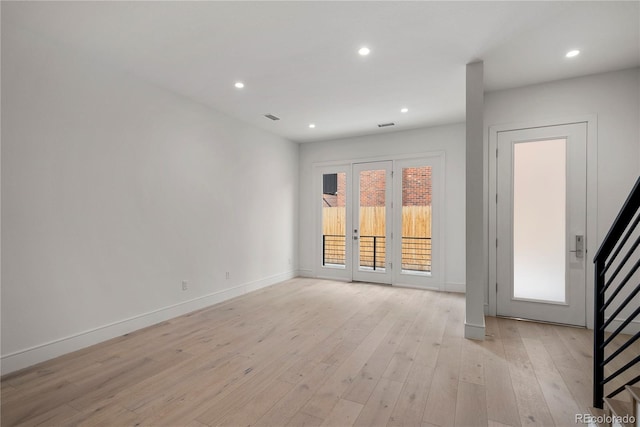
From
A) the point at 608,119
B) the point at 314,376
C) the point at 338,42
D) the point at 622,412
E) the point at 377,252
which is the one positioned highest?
the point at 338,42

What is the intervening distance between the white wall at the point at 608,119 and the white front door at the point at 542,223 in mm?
134

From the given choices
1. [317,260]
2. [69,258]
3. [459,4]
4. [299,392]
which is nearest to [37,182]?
[69,258]

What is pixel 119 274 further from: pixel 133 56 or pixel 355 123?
pixel 355 123

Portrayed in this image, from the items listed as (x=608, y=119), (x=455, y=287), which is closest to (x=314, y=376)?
(x=455, y=287)

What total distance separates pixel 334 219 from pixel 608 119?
14.4 feet

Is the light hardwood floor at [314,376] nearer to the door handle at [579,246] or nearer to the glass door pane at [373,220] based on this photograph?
the door handle at [579,246]

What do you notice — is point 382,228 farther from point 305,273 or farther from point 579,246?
point 579,246

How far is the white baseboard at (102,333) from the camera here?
2.59 m

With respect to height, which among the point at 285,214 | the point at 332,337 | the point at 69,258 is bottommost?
the point at 332,337

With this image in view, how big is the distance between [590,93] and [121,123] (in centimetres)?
549

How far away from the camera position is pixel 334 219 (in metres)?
6.42

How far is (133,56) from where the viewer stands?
3.10 meters

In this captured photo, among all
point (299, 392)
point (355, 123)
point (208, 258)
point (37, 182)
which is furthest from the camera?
point (355, 123)

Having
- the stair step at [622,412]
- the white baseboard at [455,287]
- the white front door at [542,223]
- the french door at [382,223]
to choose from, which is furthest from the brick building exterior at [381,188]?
the stair step at [622,412]
